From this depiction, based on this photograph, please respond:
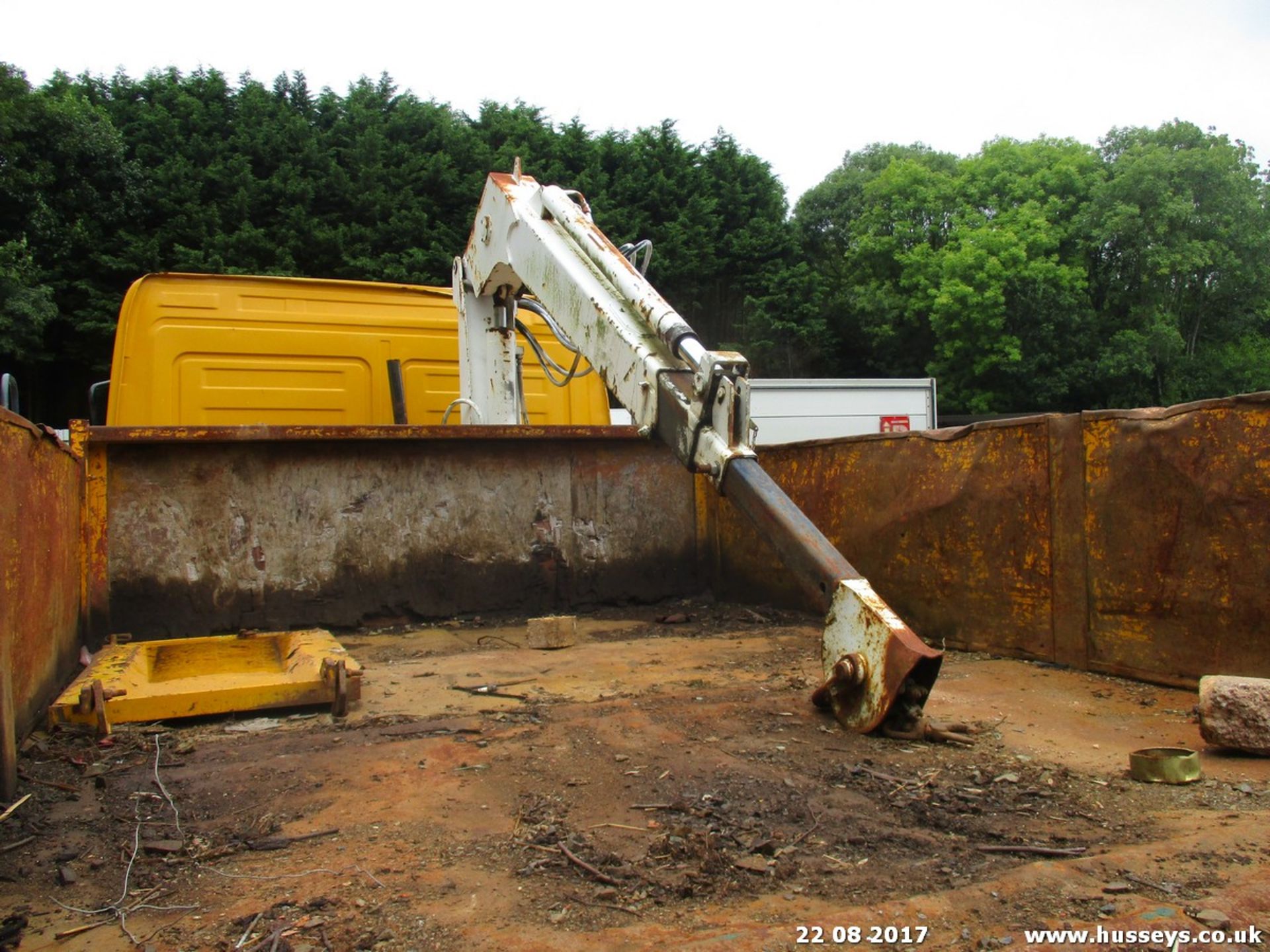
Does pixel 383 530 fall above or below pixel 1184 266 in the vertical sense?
below

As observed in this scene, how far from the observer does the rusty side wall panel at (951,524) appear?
401cm

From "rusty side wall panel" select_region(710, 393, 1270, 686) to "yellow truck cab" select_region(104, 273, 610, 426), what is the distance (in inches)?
104

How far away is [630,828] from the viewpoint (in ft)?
7.27

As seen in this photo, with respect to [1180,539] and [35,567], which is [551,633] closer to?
[35,567]

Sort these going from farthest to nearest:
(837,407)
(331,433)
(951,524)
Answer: (837,407)
(331,433)
(951,524)

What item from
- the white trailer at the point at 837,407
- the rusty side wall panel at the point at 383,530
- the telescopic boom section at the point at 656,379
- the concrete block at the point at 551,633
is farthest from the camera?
the white trailer at the point at 837,407

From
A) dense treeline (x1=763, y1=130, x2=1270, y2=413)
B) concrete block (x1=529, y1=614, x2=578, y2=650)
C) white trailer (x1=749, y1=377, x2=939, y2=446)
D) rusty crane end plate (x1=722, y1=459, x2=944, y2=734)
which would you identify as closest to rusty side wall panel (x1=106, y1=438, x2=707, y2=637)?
concrete block (x1=529, y1=614, x2=578, y2=650)

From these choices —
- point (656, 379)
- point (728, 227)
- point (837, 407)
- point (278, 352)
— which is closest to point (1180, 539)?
point (656, 379)

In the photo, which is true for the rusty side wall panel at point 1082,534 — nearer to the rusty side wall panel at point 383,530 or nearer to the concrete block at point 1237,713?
the concrete block at point 1237,713

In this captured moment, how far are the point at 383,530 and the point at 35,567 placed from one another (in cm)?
218

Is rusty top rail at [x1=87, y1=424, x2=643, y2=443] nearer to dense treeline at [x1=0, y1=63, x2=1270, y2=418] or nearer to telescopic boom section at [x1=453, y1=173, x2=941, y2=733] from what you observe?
telescopic boom section at [x1=453, y1=173, x2=941, y2=733]

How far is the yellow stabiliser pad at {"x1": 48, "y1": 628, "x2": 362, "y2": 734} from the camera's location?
310cm

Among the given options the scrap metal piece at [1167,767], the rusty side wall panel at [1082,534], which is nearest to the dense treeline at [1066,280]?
the rusty side wall panel at [1082,534]

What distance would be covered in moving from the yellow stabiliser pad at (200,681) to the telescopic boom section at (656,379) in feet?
4.79
